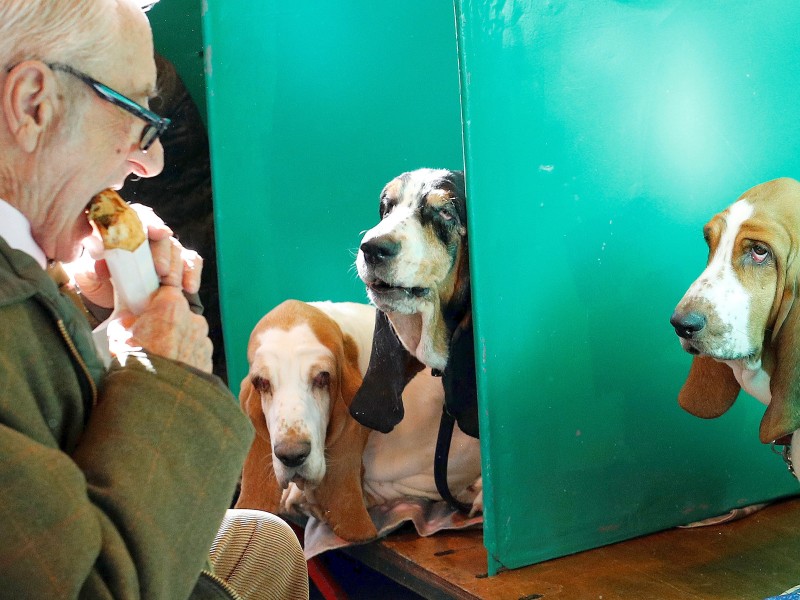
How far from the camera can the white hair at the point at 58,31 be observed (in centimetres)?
108

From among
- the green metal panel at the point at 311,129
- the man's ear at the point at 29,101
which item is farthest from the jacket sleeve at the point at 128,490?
the green metal panel at the point at 311,129

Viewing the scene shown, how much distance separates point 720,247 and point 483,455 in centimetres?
63

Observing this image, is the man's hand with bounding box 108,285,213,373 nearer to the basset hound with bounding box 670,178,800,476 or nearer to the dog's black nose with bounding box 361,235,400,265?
the dog's black nose with bounding box 361,235,400,265

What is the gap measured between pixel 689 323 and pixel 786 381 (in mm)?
193

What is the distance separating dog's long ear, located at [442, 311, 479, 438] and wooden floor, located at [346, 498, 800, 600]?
11.3 inches

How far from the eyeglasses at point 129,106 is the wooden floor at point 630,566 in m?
1.08

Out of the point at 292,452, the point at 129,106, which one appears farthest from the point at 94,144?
the point at 292,452

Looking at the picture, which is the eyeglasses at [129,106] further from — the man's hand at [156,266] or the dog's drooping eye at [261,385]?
the dog's drooping eye at [261,385]

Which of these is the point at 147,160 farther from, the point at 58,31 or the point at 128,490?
the point at 128,490

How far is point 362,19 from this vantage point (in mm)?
2299

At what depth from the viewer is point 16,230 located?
112 cm

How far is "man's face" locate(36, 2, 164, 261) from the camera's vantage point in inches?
45.3

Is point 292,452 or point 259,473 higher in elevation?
point 292,452

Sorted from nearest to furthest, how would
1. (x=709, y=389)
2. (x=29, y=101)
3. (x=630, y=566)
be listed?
1. (x=29, y=101)
2. (x=709, y=389)
3. (x=630, y=566)
